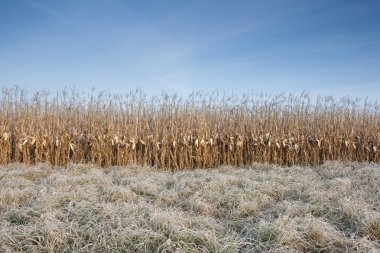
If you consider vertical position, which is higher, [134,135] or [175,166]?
[134,135]

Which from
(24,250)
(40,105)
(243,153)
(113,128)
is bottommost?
(24,250)

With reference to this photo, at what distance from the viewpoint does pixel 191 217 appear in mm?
4426

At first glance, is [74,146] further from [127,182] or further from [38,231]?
[38,231]

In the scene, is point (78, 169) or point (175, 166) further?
point (175, 166)

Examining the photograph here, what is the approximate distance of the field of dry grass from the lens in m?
3.57

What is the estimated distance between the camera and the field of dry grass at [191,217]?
357 centimetres

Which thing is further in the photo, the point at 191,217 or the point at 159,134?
the point at 159,134

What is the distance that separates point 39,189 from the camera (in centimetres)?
584

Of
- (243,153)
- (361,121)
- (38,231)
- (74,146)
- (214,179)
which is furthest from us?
(361,121)

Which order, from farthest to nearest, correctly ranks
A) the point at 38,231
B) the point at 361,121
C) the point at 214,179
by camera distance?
1. the point at 361,121
2. the point at 214,179
3. the point at 38,231

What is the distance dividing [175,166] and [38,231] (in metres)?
6.42

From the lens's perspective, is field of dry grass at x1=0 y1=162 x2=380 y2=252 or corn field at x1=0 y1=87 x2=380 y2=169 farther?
corn field at x1=0 y1=87 x2=380 y2=169

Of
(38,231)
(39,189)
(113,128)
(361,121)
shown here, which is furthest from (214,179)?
(361,121)

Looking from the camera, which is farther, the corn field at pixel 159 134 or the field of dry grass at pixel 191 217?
the corn field at pixel 159 134
